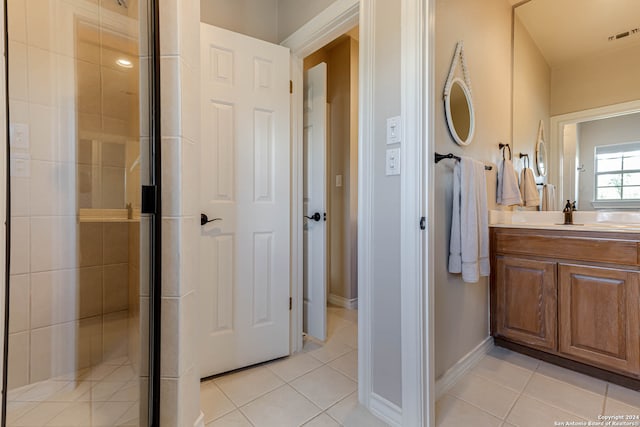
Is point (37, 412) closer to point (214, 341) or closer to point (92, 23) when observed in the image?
point (214, 341)

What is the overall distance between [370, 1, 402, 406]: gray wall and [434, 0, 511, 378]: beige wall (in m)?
0.32

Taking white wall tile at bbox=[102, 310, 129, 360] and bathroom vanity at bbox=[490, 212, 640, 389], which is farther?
bathroom vanity at bbox=[490, 212, 640, 389]

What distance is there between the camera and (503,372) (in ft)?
5.60

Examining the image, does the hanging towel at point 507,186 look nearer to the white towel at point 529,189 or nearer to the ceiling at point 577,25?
the white towel at point 529,189

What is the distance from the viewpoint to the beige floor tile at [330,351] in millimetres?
1868

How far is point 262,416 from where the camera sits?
131 centimetres

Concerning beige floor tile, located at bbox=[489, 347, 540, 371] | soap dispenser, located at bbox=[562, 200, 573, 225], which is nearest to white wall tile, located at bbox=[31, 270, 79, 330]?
beige floor tile, located at bbox=[489, 347, 540, 371]

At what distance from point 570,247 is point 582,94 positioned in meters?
1.21

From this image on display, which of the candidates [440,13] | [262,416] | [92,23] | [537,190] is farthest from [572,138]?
[92,23]

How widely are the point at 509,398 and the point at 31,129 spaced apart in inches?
91.0

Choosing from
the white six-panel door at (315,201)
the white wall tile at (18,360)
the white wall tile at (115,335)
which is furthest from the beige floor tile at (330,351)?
the white wall tile at (18,360)

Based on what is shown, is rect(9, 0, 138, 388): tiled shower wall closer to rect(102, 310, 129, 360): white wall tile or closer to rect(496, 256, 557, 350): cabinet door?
rect(102, 310, 129, 360): white wall tile

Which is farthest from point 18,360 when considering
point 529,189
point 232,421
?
point 529,189

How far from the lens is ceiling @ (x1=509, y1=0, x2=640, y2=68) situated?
1868 millimetres
